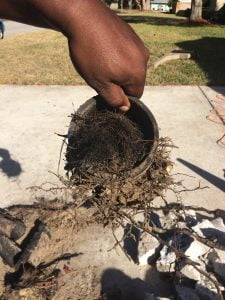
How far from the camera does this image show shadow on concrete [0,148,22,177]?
5.30 meters

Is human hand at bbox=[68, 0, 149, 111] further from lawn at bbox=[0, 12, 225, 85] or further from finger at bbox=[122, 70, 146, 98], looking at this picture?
lawn at bbox=[0, 12, 225, 85]

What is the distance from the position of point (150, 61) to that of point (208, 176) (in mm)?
6290

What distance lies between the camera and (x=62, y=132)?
6.34m

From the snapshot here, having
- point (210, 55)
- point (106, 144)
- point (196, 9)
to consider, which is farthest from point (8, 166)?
point (196, 9)

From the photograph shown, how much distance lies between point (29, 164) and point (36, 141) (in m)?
0.67

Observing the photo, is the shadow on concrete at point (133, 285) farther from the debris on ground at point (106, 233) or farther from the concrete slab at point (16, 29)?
the concrete slab at point (16, 29)

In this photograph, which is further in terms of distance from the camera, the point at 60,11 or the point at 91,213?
the point at 91,213

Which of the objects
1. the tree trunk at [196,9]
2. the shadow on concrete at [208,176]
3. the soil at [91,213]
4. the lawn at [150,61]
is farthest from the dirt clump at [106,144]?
the tree trunk at [196,9]

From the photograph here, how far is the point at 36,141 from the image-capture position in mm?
6062

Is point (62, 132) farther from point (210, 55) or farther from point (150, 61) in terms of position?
point (210, 55)

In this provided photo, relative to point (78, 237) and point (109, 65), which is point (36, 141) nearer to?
point (78, 237)

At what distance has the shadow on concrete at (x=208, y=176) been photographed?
16.5 feet

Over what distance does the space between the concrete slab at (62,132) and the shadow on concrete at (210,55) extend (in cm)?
111

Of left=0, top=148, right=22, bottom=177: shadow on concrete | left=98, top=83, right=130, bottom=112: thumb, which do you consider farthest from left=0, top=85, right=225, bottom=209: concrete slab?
left=98, top=83, right=130, bottom=112: thumb
